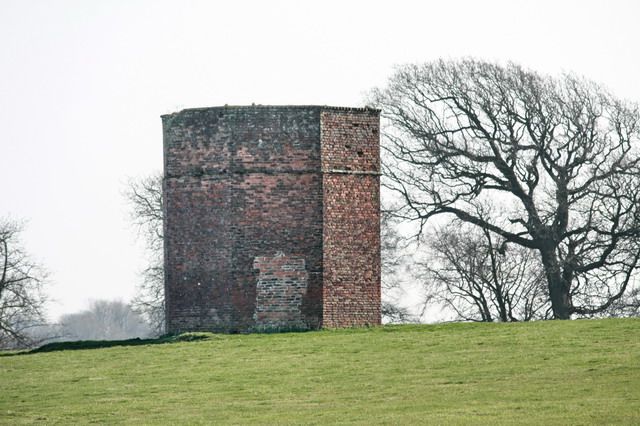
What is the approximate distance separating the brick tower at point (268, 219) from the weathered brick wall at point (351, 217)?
0.02 metres

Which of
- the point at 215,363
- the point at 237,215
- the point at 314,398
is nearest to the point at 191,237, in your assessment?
the point at 237,215

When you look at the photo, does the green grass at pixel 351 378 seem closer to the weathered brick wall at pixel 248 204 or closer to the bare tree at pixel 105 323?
the weathered brick wall at pixel 248 204

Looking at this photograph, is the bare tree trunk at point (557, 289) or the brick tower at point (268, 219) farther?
the bare tree trunk at point (557, 289)

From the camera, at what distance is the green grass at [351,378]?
21.4 metres

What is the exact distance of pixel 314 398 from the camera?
77.4ft

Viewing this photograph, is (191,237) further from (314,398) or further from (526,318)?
(526,318)

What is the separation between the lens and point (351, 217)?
35.2m

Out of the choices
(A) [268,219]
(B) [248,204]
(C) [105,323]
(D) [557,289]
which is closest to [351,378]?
(A) [268,219]

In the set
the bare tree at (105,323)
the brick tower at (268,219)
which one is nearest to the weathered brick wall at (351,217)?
the brick tower at (268,219)

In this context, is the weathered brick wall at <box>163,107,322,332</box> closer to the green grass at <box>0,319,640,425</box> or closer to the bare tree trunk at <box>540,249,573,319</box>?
the green grass at <box>0,319,640,425</box>

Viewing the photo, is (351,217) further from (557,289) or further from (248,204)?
(557,289)

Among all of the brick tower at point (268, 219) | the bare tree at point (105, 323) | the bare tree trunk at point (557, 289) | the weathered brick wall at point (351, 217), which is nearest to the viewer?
the brick tower at point (268, 219)

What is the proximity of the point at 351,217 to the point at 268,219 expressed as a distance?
6.62ft

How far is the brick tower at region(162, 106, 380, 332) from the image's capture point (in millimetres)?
34469
